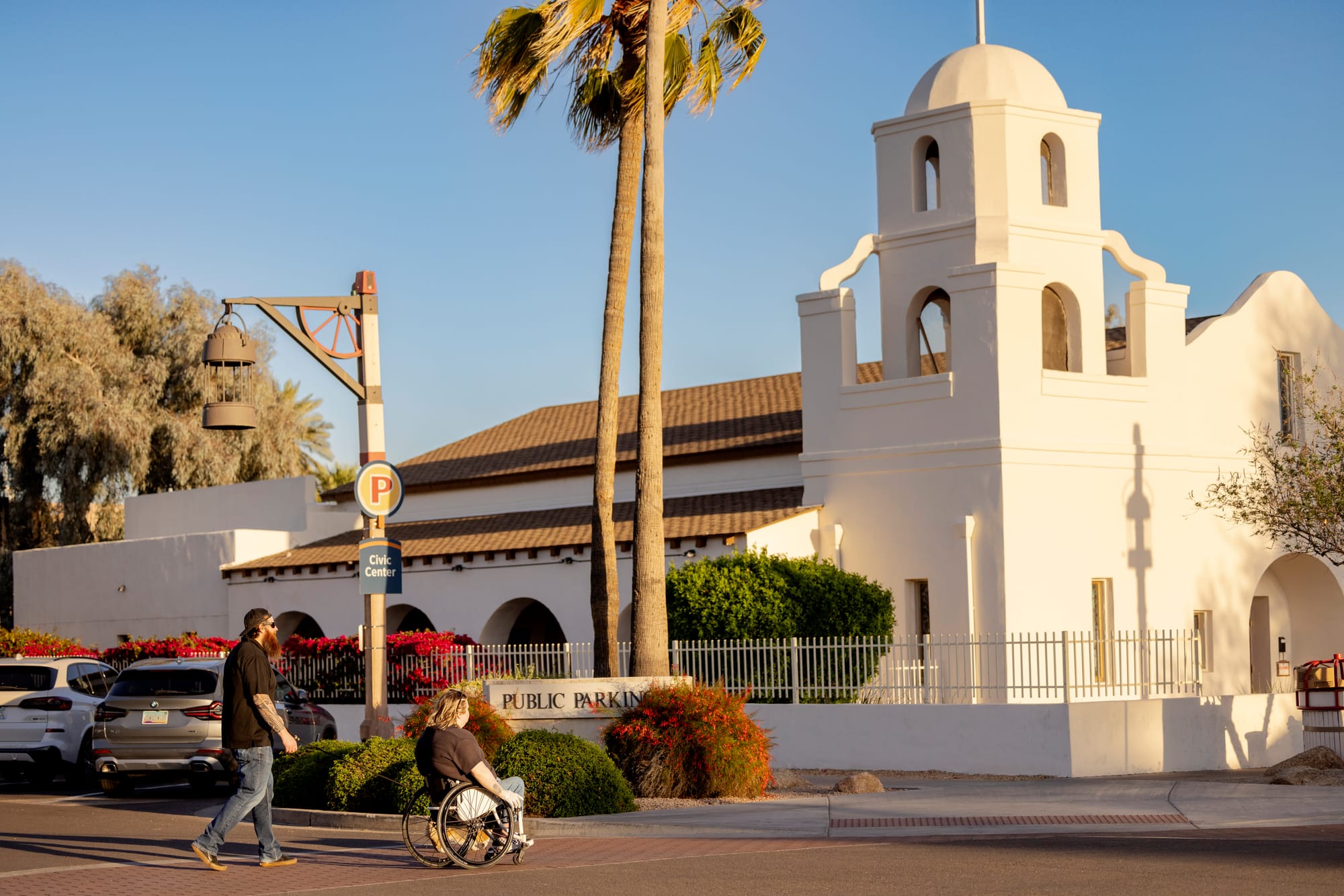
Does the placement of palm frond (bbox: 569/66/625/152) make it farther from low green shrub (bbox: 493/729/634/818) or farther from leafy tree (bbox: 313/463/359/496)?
leafy tree (bbox: 313/463/359/496)

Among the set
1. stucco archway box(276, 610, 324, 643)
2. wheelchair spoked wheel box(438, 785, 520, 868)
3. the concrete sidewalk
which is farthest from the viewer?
stucco archway box(276, 610, 324, 643)

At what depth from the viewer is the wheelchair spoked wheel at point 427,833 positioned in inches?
468

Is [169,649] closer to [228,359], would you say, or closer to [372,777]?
[228,359]

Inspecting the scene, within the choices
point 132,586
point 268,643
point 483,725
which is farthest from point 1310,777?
point 132,586

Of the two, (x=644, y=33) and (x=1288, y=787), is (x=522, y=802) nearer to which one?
(x=1288, y=787)

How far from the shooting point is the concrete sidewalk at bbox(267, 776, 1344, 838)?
46.1 ft

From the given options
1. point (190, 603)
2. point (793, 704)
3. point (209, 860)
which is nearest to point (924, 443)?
A: point (793, 704)

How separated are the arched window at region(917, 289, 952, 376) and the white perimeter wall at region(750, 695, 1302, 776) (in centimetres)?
655

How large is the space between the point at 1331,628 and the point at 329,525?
66.9ft

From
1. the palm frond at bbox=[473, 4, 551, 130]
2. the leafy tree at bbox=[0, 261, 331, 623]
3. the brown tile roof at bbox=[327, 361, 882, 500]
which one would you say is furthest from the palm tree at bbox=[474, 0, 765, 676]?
the leafy tree at bbox=[0, 261, 331, 623]

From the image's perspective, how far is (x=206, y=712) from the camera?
17.8 metres

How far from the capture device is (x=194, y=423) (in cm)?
4391

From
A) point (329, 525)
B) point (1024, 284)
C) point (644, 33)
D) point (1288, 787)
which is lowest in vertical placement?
point (1288, 787)

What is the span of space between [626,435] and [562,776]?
1805cm
